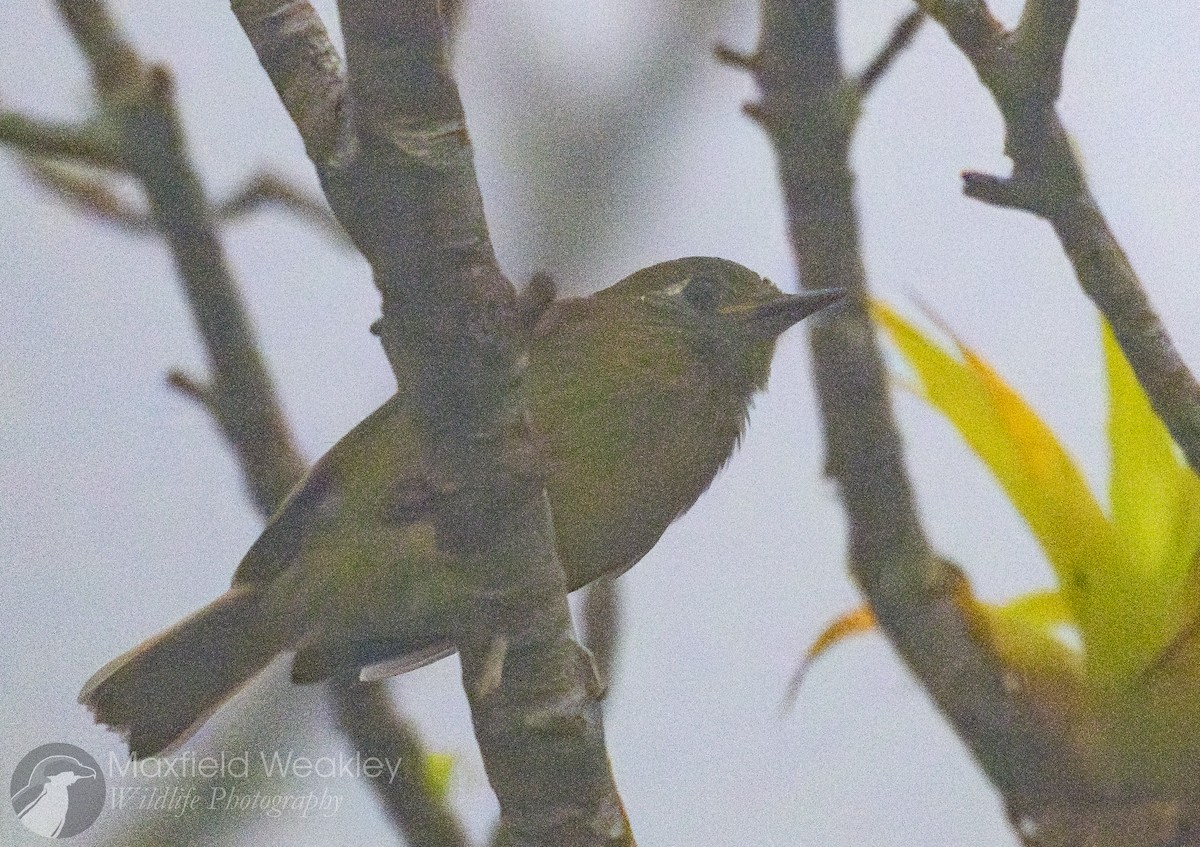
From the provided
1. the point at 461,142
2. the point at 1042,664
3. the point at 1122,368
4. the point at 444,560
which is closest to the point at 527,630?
the point at 444,560

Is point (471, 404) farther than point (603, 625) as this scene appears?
No

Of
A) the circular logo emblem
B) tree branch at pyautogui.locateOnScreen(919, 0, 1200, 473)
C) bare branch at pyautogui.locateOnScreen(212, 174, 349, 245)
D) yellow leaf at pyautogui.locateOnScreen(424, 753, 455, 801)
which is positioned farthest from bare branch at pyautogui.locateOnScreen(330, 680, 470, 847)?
tree branch at pyautogui.locateOnScreen(919, 0, 1200, 473)

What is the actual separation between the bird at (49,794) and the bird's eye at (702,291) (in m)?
1.05

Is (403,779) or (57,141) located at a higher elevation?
(57,141)

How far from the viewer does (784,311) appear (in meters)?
1.88

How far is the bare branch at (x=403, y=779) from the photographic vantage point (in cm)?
173

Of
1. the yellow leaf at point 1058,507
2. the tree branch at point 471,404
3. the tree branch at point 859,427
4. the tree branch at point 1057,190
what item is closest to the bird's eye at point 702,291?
the tree branch at point 859,427

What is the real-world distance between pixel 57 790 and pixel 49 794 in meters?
0.02

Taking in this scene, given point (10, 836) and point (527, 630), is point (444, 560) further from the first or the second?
point (10, 836)

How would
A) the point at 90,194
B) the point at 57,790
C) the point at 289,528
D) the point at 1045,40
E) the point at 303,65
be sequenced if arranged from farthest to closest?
1. the point at 57,790
2. the point at 289,528
3. the point at 90,194
4. the point at 1045,40
5. the point at 303,65

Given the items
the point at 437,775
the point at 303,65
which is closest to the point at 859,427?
the point at 437,775

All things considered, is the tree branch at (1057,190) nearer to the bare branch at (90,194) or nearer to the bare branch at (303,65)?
the bare branch at (303,65)

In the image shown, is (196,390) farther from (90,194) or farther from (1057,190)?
(1057,190)

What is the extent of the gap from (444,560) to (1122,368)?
972 millimetres
